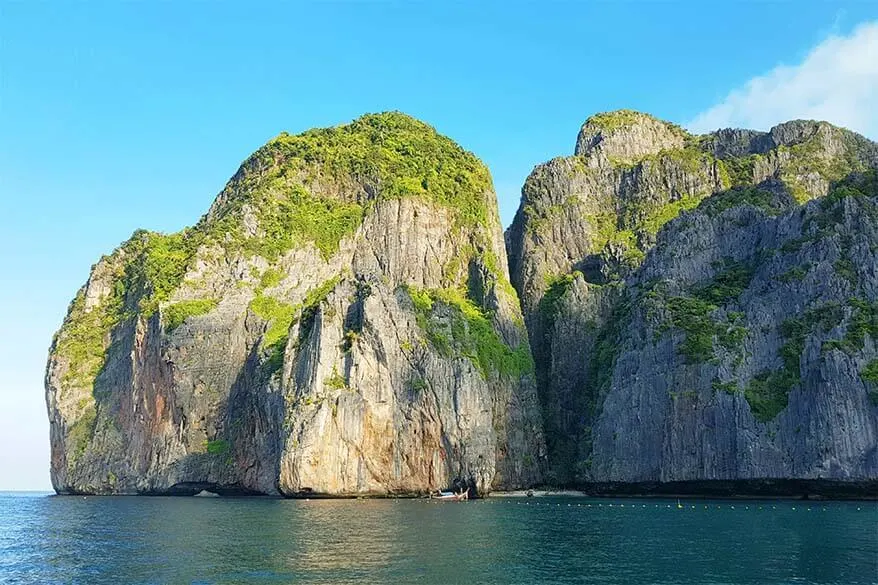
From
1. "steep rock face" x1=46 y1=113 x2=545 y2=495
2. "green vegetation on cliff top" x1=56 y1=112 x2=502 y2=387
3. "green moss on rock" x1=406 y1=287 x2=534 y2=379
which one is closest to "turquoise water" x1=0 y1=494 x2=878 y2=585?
"steep rock face" x1=46 y1=113 x2=545 y2=495

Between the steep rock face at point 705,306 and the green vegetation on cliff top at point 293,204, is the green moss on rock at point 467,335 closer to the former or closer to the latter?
the steep rock face at point 705,306

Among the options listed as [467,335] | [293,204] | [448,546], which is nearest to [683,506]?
[448,546]

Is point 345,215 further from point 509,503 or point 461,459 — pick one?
point 509,503

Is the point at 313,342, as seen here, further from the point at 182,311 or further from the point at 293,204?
the point at 293,204

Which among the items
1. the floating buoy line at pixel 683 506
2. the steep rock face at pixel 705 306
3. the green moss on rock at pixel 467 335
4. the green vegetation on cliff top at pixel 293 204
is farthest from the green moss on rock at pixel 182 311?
the steep rock face at pixel 705 306

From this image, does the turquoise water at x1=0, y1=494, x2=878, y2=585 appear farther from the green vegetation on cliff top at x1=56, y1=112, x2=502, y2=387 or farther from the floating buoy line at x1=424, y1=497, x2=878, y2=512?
the green vegetation on cliff top at x1=56, y1=112, x2=502, y2=387

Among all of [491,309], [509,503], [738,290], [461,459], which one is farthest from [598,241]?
[509,503]
